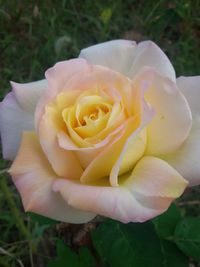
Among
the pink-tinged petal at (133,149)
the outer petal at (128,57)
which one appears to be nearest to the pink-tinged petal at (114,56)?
the outer petal at (128,57)

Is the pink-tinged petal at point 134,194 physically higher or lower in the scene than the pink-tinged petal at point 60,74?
lower

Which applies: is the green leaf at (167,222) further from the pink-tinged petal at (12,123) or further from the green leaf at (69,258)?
the pink-tinged petal at (12,123)

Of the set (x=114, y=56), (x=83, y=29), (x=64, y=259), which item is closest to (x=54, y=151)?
(x=114, y=56)

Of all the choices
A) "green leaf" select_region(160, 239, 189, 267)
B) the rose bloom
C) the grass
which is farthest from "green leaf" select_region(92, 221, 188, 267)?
the grass

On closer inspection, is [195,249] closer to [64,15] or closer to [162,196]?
[162,196]

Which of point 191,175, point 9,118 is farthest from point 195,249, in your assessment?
point 9,118
